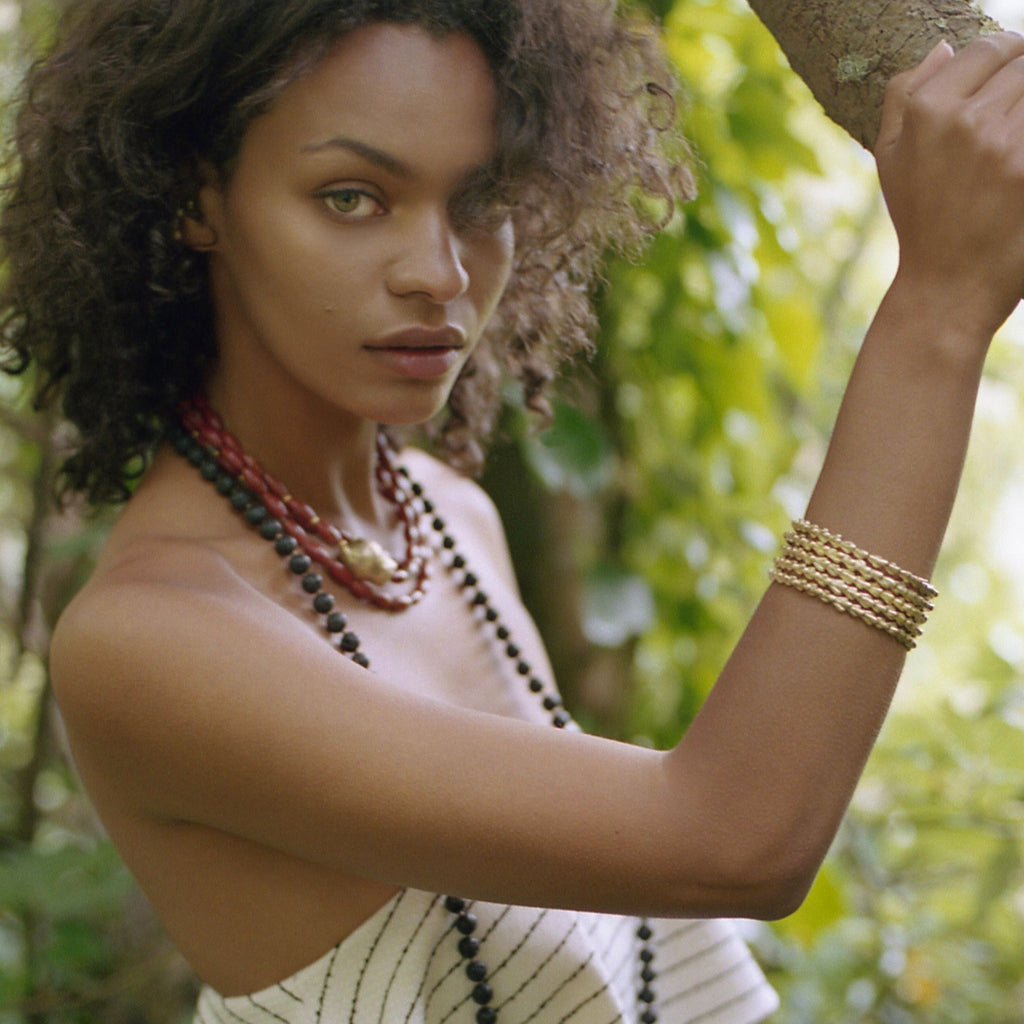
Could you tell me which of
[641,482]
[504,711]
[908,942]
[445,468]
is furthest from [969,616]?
[504,711]

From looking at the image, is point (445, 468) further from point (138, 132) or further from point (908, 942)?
point (908, 942)

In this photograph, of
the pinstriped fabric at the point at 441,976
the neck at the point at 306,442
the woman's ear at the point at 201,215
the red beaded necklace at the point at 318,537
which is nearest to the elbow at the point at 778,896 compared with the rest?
the pinstriped fabric at the point at 441,976

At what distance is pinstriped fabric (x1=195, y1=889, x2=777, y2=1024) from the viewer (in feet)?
4.04

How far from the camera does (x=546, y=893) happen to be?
1.00m

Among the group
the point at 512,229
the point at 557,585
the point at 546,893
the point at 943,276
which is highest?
the point at 943,276

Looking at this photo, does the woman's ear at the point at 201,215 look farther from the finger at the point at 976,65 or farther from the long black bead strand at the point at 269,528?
the finger at the point at 976,65

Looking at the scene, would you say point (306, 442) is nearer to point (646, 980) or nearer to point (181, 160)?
point (181, 160)

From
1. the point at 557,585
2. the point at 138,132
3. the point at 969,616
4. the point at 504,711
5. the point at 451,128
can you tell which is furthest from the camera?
the point at 969,616

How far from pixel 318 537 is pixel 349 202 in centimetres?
44

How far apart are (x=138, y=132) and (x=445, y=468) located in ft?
2.53

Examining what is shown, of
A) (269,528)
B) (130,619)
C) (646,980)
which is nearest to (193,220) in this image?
(269,528)

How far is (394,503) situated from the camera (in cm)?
165

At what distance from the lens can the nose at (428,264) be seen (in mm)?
1155

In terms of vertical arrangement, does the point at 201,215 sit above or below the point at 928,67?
below
